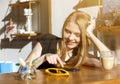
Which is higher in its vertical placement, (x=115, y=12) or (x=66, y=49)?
(x=115, y=12)

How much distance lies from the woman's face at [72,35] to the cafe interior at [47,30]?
0.18 meters

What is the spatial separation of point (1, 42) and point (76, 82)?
221 cm

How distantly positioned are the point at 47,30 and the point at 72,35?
909 mm

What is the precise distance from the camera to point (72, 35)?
163cm

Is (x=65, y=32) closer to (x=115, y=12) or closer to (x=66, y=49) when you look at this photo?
(x=66, y=49)

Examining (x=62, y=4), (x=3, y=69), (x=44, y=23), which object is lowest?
(x=3, y=69)

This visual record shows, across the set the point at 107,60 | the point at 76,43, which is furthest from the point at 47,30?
the point at 107,60

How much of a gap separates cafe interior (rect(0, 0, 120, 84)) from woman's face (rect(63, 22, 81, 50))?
0.18 metres

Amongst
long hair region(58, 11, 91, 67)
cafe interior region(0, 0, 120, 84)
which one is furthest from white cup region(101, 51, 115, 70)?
long hair region(58, 11, 91, 67)

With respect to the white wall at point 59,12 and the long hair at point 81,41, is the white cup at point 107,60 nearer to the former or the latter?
the long hair at point 81,41

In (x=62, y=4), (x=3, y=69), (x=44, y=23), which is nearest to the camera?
(x=62, y=4)

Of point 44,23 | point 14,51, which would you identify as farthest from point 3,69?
point 44,23

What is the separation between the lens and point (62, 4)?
2.30 m

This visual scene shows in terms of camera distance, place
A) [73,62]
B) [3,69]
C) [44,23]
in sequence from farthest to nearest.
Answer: [3,69] → [44,23] → [73,62]
